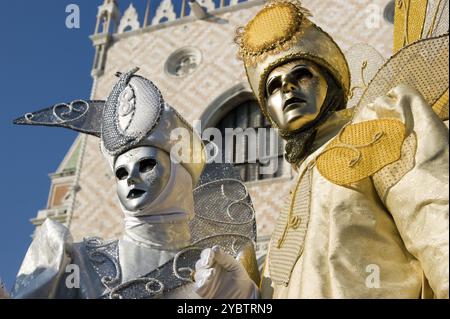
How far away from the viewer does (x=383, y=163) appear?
5.31 feet

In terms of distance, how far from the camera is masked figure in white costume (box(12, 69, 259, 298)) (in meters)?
1.72

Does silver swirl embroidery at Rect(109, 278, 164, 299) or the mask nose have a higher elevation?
the mask nose

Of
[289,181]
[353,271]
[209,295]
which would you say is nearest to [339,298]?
[353,271]

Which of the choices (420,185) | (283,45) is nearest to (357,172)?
(420,185)

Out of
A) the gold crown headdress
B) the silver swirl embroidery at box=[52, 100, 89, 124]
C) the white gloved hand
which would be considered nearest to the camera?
the white gloved hand

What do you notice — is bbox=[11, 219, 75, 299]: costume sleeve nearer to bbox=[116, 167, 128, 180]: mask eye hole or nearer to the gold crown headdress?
bbox=[116, 167, 128, 180]: mask eye hole

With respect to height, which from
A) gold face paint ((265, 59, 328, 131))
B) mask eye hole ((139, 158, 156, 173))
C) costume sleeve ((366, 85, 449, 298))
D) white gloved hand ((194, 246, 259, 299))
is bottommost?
white gloved hand ((194, 246, 259, 299))

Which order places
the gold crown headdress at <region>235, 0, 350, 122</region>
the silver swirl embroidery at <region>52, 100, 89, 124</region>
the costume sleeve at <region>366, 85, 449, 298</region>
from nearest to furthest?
the costume sleeve at <region>366, 85, 449, 298</region> < the gold crown headdress at <region>235, 0, 350, 122</region> < the silver swirl embroidery at <region>52, 100, 89, 124</region>

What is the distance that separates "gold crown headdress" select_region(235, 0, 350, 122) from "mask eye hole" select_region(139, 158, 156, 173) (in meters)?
0.36

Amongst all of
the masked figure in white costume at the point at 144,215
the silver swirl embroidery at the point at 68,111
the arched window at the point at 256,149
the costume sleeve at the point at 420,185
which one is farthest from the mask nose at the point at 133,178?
the arched window at the point at 256,149

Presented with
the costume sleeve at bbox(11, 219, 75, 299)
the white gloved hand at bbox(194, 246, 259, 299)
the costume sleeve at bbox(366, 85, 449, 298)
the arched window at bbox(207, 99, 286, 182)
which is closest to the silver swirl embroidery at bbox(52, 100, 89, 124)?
the costume sleeve at bbox(11, 219, 75, 299)

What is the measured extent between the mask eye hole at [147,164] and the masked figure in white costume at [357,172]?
34cm
